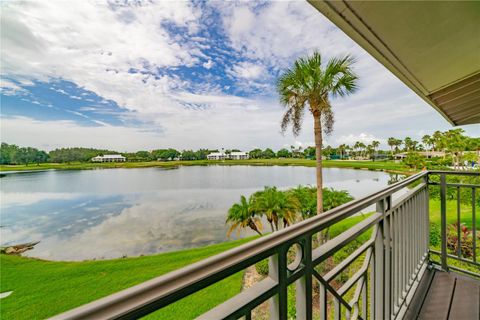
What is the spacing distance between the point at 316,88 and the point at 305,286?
7.96 meters

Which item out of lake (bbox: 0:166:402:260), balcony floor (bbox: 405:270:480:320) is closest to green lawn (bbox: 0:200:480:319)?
lake (bbox: 0:166:402:260)

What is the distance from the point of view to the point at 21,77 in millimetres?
27500

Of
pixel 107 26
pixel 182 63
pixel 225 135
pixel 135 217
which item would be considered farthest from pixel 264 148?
pixel 107 26

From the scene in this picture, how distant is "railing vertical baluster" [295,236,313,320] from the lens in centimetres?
61

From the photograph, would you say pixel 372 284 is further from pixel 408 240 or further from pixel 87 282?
pixel 87 282

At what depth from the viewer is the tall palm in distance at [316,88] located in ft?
24.2

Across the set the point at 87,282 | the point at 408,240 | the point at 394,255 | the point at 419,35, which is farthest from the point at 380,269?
the point at 87,282

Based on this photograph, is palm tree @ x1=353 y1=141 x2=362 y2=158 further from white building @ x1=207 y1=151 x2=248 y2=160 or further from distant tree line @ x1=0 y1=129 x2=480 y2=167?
white building @ x1=207 y1=151 x2=248 y2=160

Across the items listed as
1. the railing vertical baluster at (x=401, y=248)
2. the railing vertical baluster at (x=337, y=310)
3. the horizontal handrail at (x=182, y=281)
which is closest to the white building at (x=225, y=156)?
the railing vertical baluster at (x=401, y=248)

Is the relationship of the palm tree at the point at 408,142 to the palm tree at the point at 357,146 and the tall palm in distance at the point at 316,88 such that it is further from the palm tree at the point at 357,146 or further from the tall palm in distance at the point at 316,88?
the tall palm in distance at the point at 316,88

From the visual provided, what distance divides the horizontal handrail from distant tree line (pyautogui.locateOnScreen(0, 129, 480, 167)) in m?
24.6

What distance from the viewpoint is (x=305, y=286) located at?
625 mm

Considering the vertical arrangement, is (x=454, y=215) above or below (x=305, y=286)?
below

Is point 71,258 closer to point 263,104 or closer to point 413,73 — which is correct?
point 413,73
